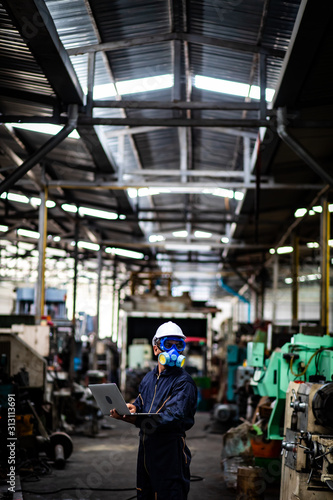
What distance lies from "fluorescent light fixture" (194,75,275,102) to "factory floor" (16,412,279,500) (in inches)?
217

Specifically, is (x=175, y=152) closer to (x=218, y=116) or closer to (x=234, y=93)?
(x=218, y=116)

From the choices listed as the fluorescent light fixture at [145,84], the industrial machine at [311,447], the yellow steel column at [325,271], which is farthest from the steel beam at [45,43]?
the yellow steel column at [325,271]

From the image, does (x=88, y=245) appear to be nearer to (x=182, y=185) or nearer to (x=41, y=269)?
(x=41, y=269)

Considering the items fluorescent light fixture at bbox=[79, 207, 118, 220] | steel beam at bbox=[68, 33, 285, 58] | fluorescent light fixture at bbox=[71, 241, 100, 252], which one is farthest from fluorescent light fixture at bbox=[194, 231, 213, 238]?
steel beam at bbox=[68, 33, 285, 58]

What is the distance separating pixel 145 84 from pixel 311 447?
7.01 meters

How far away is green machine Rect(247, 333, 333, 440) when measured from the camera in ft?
20.6

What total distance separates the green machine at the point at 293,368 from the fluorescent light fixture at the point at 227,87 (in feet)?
15.0

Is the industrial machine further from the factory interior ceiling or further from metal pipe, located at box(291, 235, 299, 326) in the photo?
metal pipe, located at box(291, 235, 299, 326)

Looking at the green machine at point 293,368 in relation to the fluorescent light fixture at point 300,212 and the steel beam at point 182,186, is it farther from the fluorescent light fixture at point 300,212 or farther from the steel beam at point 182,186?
the fluorescent light fixture at point 300,212

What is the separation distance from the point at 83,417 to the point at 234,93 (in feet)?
23.2

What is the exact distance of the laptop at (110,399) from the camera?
13.9 ft

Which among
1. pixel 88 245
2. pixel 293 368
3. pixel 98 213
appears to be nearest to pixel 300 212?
pixel 98 213

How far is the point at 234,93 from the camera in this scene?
33.9 ft

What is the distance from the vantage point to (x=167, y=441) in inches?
170
